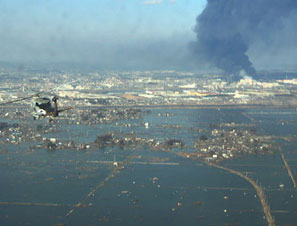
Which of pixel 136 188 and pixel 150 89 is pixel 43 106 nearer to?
pixel 136 188

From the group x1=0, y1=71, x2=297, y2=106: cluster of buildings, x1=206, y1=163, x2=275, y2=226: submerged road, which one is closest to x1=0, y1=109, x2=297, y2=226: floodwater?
x1=206, y1=163, x2=275, y2=226: submerged road

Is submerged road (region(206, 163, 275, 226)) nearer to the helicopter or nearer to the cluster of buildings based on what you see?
the helicopter

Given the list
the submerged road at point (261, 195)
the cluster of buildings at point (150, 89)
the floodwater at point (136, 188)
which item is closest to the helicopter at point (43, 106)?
the floodwater at point (136, 188)

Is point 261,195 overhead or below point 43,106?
below

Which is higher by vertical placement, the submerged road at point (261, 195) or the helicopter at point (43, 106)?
the helicopter at point (43, 106)

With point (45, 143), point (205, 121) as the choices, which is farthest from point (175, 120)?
point (45, 143)

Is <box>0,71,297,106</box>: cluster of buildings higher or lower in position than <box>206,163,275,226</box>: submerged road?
higher

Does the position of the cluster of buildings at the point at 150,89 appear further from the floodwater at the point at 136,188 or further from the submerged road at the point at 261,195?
the submerged road at the point at 261,195

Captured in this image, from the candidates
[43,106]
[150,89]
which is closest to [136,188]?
[43,106]
